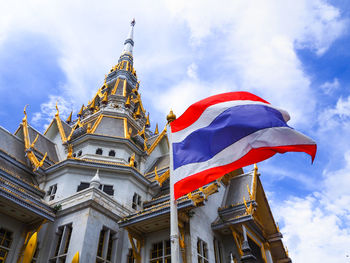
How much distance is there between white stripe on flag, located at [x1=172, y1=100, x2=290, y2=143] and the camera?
28.6 ft

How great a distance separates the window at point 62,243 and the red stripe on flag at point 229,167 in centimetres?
1157

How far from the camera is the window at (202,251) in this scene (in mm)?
16406

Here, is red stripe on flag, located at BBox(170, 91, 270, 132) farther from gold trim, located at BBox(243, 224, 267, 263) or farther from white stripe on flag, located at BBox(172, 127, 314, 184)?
gold trim, located at BBox(243, 224, 267, 263)

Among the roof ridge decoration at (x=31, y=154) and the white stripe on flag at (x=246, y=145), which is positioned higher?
the roof ridge decoration at (x=31, y=154)

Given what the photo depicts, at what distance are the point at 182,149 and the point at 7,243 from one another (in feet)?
45.5

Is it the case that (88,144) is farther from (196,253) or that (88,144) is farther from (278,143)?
(278,143)

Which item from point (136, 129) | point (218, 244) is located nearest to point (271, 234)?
point (218, 244)

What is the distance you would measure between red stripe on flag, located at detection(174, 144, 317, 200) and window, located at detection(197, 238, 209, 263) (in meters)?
10.3

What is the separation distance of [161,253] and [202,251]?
2381mm

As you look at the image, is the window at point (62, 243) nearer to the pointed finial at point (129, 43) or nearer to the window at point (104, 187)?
the window at point (104, 187)

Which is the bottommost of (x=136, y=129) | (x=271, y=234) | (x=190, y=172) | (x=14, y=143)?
(x=190, y=172)

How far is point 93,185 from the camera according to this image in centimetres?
1834

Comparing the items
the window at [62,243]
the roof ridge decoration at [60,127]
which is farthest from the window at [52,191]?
the roof ridge decoration at [60,127]

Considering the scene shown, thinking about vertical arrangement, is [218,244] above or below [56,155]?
below
